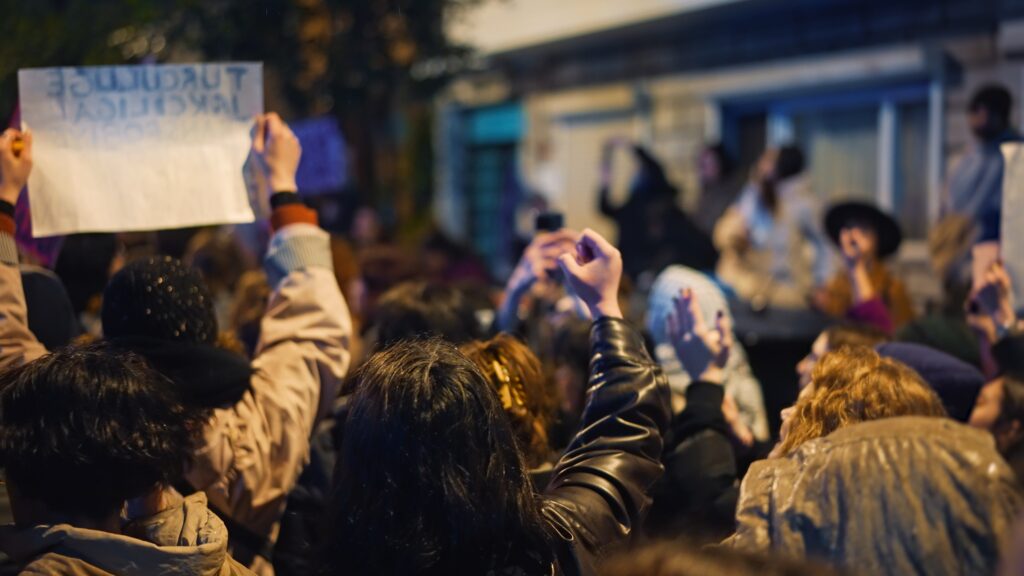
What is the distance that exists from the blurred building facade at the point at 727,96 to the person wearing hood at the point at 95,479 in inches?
296

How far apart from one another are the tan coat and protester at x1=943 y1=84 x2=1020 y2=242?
204 inches

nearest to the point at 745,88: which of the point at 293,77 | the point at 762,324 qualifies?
the point at 293,77

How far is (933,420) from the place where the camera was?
65.6 inches

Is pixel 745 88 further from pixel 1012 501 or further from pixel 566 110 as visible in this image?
pixel 1012 501

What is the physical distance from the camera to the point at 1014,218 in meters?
3.70

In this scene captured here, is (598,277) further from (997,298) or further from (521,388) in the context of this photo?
(997,298)

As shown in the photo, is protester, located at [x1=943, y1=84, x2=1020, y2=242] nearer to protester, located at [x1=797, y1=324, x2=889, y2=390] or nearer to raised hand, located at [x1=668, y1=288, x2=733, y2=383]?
protester, located at [x1=797, y1=324, x2=889, y2=390]

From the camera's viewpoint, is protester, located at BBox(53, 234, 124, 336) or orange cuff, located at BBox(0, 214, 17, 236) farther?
protester, located at BBox(53, 234, 124, 336)

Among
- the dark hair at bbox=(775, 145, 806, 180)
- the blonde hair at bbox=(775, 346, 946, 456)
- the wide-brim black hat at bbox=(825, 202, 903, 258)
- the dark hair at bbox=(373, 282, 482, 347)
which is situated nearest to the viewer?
the blonde hair at bbox=(775, 346, 946, 456)

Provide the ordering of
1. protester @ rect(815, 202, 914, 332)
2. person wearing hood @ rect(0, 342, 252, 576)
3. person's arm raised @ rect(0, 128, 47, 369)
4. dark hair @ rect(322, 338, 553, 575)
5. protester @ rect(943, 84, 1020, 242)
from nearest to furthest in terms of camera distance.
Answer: dark hair @ rect(322, 338, 553, 575) < person wearing hood @ rect(0, 342, 252, 576) < person's arm raised @ rect(0, 128, 47, 369) < protester @ rect(815, 202, 914, 332) < protester @ rect(943, 84, 1020, 242)

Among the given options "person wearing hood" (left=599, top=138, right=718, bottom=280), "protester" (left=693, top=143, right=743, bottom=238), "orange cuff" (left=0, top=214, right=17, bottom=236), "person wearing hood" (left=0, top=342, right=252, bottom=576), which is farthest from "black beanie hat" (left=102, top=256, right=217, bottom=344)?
"protester" (left=693, top=143, right=743, bottom=238)

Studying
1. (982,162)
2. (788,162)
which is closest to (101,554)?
(982,162)

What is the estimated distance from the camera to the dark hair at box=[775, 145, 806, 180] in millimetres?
8367

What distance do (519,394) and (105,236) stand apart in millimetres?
2162
